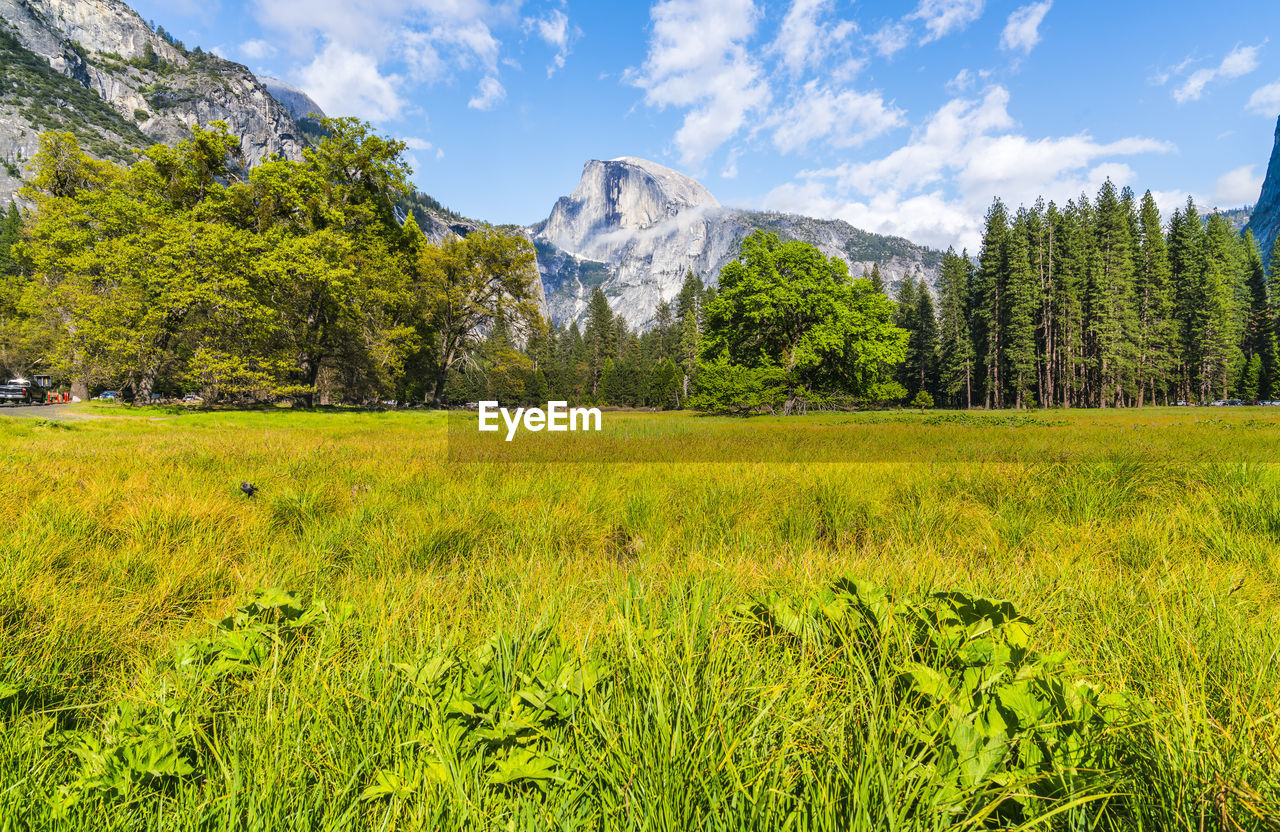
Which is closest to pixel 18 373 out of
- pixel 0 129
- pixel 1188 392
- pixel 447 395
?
pixel 447 395

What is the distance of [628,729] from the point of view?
3.89 ft

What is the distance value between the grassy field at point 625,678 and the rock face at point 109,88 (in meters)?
116

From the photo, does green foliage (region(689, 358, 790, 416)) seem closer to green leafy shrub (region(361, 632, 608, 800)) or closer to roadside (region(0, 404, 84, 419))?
roadside (region(0, 404, 84, 419))

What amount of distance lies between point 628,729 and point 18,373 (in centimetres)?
7326

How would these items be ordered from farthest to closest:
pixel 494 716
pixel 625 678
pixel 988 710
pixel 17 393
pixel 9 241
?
pixel 9 241, pixel 17 393, pixel 625 678, pixel 494 716, pixel 988 710

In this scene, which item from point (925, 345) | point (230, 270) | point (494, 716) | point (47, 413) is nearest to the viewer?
point (494, 716)

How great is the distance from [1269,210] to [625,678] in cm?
21591

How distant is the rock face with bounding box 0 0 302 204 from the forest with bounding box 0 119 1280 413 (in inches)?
3325

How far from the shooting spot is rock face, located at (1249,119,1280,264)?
119781 mm

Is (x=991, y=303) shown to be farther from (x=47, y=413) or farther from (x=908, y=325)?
(x=47, y=413)

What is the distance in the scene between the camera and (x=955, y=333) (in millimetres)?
53219

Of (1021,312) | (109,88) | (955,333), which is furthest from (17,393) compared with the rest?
(109,88)

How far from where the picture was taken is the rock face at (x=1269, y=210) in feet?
393

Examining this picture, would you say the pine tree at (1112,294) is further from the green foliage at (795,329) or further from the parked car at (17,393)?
the parked car at (17,393)
